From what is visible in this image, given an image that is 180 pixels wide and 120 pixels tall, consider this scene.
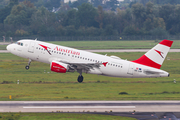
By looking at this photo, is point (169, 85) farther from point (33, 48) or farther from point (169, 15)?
point (169, 15)

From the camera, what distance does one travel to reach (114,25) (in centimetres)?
16938

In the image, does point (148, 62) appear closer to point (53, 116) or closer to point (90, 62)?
point (90, 62)

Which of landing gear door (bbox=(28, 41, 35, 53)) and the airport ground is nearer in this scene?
the airport ground

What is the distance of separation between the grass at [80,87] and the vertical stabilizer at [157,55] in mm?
3330

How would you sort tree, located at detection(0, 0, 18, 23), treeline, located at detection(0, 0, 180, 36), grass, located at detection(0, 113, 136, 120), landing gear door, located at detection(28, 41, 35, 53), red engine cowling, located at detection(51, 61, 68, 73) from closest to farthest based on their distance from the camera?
grass, located at detection(0, 113, 136, 120), red engine cowling, located at detection(51, 61, 68, 73), landing gear door, located at detection(28, 41, 35, 53), treeline, located at detection(0, 0, 180, 36), tree, located at detection(0, 0, 18, 23)

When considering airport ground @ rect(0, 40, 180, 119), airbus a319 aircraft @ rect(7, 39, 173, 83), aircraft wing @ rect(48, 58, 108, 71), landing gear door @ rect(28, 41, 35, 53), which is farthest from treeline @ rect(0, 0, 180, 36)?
aircraft wing @ rect(48, 58, 108, 71)

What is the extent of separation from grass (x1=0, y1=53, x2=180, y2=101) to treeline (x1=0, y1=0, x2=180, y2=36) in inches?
4105

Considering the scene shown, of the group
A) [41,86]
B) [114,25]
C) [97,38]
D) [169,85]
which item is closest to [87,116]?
[41,86]

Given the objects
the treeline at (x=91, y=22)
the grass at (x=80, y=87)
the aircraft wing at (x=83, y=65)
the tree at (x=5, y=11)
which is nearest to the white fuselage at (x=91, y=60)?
the aircraft wing at (x=83, y=65)

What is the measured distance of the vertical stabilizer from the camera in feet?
126

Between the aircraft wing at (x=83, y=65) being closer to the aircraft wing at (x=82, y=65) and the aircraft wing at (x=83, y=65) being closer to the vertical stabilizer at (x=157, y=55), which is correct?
the aircraft wing at (x=82, y=65)

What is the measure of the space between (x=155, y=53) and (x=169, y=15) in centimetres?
13538

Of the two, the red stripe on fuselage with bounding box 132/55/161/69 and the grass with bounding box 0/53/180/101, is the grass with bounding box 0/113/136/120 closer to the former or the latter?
the grass with bounding box 0/53/180/101

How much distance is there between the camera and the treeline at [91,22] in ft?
502
